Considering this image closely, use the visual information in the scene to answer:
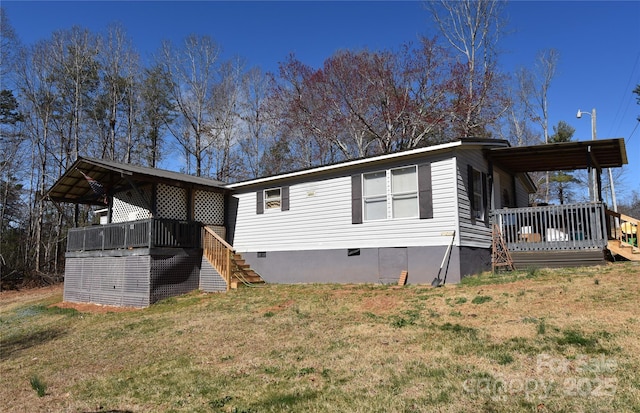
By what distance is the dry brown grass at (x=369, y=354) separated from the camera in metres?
3.66

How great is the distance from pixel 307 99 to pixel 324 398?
20919mm

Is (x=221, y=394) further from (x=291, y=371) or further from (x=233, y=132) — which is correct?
(x=233, y=132)

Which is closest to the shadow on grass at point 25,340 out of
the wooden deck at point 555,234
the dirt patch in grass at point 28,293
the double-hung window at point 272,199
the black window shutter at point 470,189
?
the double-hung window at point 272,199

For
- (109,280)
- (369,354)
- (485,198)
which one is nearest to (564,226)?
(485,198)

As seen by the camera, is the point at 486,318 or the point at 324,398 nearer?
the point at 324,398

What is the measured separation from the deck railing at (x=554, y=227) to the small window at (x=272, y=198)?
21.3 ft

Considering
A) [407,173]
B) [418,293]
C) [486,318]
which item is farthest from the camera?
[407,173]

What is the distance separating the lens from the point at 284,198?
43.3 feet

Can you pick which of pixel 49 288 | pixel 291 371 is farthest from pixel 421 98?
pixel 49 288

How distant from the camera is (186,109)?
27.1 m

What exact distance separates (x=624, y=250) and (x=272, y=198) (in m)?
9.90

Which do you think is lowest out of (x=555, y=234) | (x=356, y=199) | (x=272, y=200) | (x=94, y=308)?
(x=94, y=308)

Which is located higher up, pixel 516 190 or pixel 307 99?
pixel 307 99

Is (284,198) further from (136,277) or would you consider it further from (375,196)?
(136,277)
